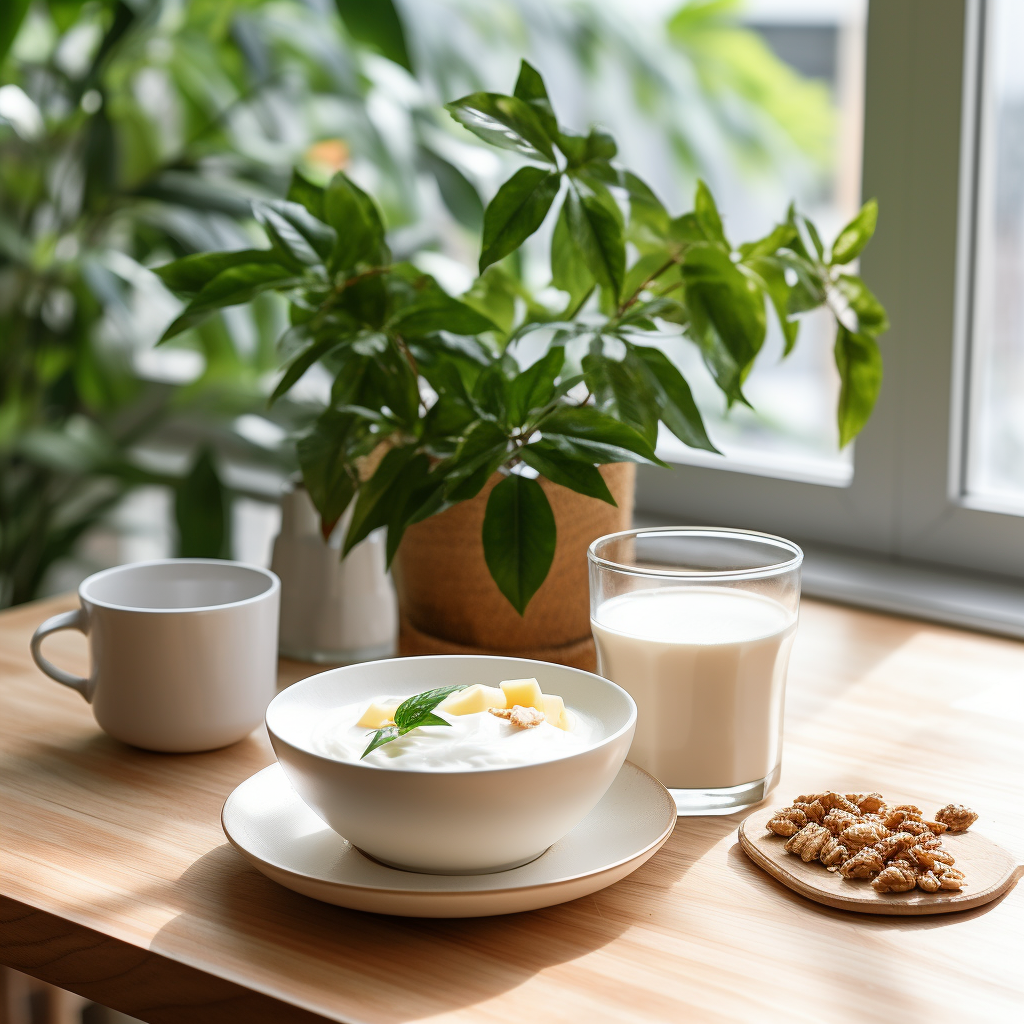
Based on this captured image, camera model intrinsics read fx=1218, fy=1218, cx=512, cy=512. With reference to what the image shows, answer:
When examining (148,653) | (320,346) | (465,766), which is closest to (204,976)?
(465,766)

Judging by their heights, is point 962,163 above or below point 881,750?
above

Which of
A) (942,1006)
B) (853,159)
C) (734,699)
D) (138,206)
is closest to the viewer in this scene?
(942,1006)

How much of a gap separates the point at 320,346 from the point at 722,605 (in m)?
0.29

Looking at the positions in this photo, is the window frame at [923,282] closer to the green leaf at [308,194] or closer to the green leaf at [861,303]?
the green leaf at [861,303]

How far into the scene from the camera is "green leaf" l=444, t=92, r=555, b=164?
2.22ft

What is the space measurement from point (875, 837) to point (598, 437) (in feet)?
0.78

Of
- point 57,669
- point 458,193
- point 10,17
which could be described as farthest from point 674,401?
point 10,17

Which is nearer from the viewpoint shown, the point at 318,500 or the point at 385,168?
the point at 318,500

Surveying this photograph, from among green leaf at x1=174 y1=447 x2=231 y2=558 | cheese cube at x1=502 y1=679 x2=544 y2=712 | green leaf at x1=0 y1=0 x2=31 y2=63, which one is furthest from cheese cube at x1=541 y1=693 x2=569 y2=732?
green leaf at x1=0 y1=0 x2=31 y2=63

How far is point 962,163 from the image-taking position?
1.04m

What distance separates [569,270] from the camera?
30.7 inches

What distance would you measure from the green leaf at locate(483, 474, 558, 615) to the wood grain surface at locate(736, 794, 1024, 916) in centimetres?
17

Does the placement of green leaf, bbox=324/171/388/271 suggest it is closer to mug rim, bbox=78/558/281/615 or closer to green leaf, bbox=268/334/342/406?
green leaf, bbox=268/334/342/406

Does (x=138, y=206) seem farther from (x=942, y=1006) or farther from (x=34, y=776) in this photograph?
(x=942, y=1006)
